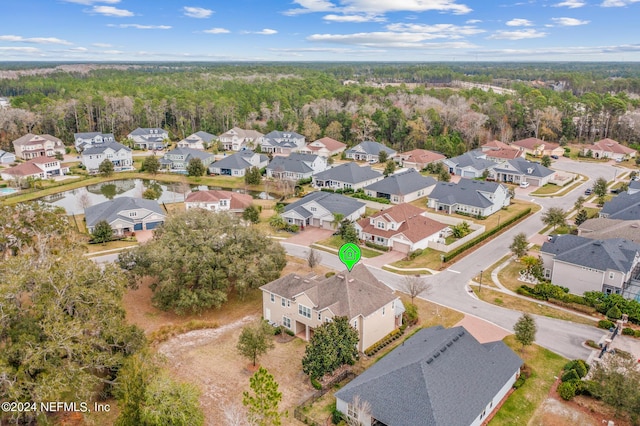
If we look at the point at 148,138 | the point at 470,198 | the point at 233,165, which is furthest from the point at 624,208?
the point at 148,138

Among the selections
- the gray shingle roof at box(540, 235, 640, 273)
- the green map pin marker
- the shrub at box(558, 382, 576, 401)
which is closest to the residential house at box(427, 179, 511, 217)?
the gray shingle roof at box(540, 235, 640, 273)

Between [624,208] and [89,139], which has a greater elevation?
[89,139]

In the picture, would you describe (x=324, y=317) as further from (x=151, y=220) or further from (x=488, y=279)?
(x=151, y=220)

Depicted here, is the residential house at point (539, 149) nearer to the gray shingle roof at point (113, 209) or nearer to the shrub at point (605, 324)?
the shrub at point (605, 324)

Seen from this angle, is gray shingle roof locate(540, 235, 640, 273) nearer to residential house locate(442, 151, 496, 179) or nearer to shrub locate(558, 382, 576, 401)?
shrub locate(558, 382, 576, 401)

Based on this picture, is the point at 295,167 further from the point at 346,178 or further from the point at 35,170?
the point at 35,170

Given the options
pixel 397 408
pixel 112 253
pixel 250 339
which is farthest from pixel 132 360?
pixel 112 253

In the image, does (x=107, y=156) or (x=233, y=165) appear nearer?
(x=233, y=165)
